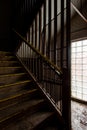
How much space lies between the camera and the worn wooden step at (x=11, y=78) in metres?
2.36

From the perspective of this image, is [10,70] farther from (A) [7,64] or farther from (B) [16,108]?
(B) [16,108]

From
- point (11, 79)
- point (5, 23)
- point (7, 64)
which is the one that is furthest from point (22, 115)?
point (5, 23)

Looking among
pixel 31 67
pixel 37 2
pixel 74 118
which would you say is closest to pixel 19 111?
pixel 31 67

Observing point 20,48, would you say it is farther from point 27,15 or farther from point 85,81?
point 85,81

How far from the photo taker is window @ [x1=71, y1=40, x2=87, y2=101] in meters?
4.46

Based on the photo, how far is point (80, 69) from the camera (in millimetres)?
4648

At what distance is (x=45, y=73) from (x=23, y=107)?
108cm

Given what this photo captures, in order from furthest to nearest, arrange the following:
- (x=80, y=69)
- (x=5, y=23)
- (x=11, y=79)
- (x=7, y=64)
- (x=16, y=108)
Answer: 1. (x=80, y=69)
2. (x=5, y=23)
3. (x=7, y=64)
4. (x=11, y=79)
5. (x=16, y=108)

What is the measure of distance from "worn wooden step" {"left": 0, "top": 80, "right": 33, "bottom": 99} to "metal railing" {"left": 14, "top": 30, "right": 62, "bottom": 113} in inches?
12.0

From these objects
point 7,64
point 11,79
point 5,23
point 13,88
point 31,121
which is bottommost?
point 31,121

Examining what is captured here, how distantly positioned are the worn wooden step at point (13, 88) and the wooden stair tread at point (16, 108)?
0.26 m

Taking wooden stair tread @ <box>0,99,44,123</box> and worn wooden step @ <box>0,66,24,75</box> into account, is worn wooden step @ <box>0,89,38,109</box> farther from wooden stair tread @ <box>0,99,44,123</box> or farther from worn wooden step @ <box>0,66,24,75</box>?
worn wooden step @ <box>0,66,24,75</box>

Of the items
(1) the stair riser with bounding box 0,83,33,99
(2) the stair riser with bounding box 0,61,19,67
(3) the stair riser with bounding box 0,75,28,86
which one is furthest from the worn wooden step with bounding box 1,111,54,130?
(2) the stair riser with bounding box 0,61,19,67

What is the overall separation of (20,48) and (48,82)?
5.45 feet
